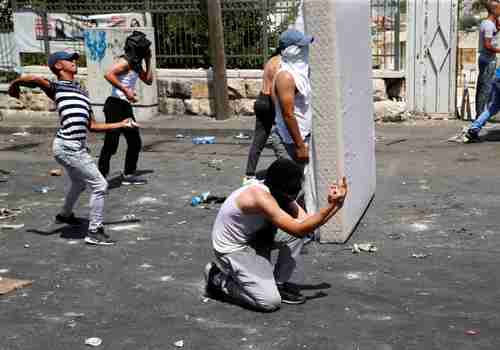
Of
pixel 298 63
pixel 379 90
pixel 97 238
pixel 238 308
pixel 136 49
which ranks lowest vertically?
pixel 238 308

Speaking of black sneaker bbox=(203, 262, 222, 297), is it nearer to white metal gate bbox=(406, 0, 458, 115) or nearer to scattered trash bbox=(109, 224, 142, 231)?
scattered trash bbox=(109, 224, 142, 231)

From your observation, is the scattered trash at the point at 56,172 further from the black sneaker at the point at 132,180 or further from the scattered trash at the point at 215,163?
the scattered trash at the point at 215,163

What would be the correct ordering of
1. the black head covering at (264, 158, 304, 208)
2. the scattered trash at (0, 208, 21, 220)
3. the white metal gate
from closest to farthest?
the black head covering at (264, 158, 304, 208)
the scattered trash at (0, 208, 21, 220)
the white metal gate

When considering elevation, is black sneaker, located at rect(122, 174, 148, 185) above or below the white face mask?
below

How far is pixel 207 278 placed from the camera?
225 inches

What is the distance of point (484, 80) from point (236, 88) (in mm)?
4217

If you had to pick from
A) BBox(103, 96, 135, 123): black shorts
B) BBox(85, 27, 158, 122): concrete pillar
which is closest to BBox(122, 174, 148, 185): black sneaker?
BBox(103, 96, 135, 123): black shorts

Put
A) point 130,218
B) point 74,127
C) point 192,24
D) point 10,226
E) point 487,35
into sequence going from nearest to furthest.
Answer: point 74,127 < point 10,226 < point 130,218 < point 487,35 < point 192,24

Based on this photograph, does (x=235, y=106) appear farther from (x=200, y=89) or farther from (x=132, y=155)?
(x=132, y=155)

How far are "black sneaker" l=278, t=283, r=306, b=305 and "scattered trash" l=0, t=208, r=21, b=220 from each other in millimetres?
3815

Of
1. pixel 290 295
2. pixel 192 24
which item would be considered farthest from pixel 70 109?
pixel 192 24

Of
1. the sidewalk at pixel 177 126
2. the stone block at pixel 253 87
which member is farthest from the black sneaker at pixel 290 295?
the stone block at pixel 253 87

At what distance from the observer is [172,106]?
14.4 m

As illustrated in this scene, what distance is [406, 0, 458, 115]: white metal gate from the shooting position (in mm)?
12445
